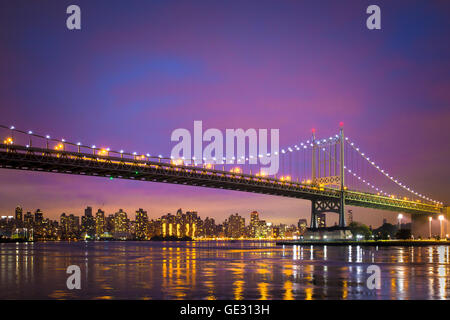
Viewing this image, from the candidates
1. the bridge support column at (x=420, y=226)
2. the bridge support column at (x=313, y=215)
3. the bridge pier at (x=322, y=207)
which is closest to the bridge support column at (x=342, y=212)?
the bridge pier at (x=322, y=207)

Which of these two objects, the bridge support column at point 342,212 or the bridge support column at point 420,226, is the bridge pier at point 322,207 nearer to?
the bridge support column at point 342,212

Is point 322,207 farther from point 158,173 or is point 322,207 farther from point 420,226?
point 420,226

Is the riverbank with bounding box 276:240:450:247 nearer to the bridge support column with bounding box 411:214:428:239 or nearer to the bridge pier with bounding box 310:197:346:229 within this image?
the bridge pier with bounding box 310:197:346:229

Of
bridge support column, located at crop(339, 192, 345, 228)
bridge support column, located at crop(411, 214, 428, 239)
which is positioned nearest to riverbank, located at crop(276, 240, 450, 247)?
bridge support column, located at crop(339, 192, 345, 228)

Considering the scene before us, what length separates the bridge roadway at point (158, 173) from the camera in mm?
69562

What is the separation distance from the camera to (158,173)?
263 ft

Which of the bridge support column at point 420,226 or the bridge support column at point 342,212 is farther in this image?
the bridge support column at point 420,226

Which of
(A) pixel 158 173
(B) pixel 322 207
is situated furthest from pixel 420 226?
(A) pixel 158 173

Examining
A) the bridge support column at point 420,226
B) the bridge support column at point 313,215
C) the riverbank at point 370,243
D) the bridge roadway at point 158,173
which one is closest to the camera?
the bridge roadway at point 158,173

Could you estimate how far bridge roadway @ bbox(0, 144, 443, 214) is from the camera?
228 ft

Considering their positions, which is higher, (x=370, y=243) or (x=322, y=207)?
(x=322, y=207)
